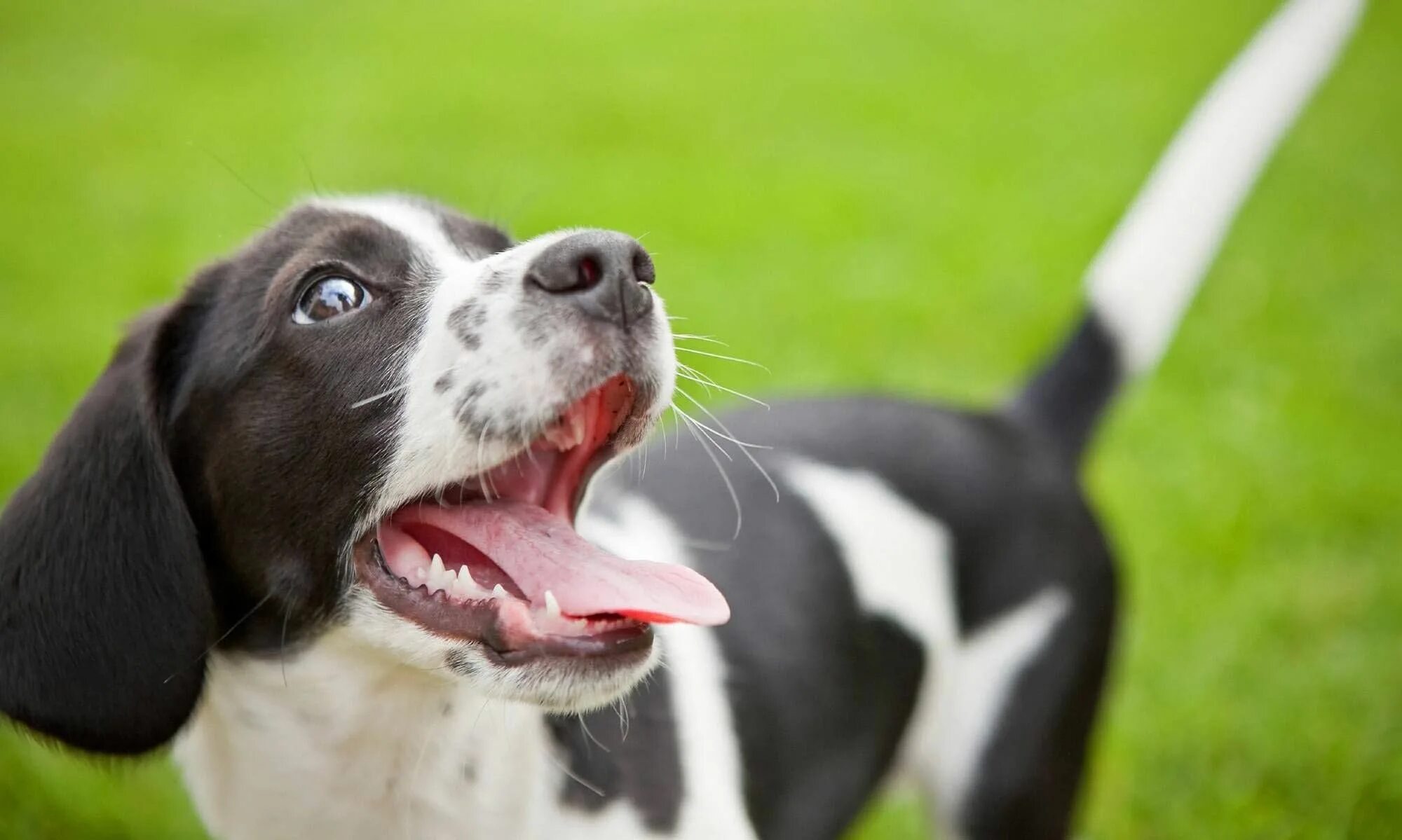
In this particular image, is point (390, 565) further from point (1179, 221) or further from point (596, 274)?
point (1179, 221)

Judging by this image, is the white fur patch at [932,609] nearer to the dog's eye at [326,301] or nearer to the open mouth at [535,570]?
the open mouth at [535,570]

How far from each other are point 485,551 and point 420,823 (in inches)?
17.7

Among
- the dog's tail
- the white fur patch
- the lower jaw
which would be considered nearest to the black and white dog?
the lower jaw

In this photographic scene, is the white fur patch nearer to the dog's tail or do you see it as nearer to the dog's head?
the dog's tail

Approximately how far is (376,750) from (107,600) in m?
0.45

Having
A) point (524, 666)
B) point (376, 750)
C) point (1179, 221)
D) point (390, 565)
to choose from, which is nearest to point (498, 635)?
point (524, 666)

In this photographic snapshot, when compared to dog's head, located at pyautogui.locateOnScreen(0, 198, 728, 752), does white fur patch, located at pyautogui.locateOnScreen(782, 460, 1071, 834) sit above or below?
below

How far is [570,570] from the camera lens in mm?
1821

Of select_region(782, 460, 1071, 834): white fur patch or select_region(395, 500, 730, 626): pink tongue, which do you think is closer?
select_region(395, 500, 730, 626): pink tongue

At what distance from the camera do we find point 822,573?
2.62 m

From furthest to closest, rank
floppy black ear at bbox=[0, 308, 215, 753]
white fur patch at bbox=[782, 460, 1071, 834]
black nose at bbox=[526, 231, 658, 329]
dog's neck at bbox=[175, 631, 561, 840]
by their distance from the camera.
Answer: white fur patch at bbox=[782, 460, 1071, 834] → dog's neck at bbox=[175, 631, 561, 840] → floppy black ear at bbox=[0, 308, 215, 753] → black nose at bbox=[526, 231, 658, 329]

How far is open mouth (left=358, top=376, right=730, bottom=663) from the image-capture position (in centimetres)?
178

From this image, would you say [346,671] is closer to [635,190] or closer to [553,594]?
[553,594]

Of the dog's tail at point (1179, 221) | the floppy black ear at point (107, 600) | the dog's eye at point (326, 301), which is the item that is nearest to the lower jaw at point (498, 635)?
the floppy black ear at point (107, 600)
